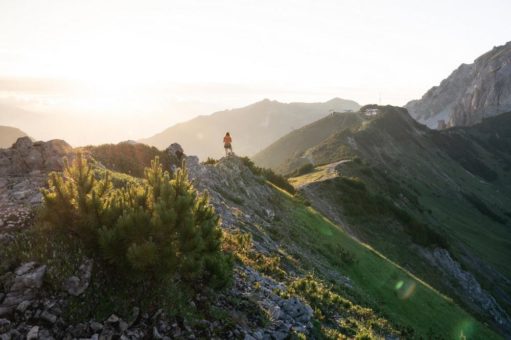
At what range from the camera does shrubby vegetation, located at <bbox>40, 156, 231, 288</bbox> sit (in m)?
11.9

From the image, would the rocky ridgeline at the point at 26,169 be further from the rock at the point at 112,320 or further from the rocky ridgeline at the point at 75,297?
the rock at the point at 112,320

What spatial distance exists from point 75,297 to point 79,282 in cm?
41

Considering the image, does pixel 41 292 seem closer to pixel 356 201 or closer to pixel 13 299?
pixel 13 299

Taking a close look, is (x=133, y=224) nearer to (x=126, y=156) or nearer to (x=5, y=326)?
(x=5, y=326)

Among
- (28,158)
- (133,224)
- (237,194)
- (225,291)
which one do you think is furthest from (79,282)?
(237,194)

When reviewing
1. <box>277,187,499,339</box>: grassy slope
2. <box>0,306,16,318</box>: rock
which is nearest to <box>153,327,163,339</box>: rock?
<box>0,306,16,318</box>: rock

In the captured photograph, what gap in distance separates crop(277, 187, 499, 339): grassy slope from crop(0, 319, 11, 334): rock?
17.9m

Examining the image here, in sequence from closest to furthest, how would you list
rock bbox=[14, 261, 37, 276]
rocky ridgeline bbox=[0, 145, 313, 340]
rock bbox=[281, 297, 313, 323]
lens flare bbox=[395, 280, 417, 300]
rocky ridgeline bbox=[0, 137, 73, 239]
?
1. rocky ridgeline bbox=[0, 145, 313, 340]
2. rock bbox=[14, 261, 37, 276]
3. rock bbox=[281, 297, 313, 323]
4. rocky ridgeline bbox=[0, 137, 73, 239]
5. lens flare bbox=[395, 280, 417, 300]

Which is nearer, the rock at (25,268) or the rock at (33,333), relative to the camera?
the rock at (33,333)

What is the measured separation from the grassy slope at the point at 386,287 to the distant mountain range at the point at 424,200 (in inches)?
417

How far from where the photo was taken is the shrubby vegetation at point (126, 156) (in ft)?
99.2

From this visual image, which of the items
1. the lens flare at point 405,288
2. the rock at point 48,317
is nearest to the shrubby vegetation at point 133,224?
the rock at point 48,317

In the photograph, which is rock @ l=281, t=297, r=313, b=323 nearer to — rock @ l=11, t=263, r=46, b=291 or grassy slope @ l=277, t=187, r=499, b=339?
rock @ l=11, t=263, r=46, b=291

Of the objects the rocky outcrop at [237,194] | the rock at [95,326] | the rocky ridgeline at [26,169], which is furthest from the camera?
the rocky outcrop at [237,194]
